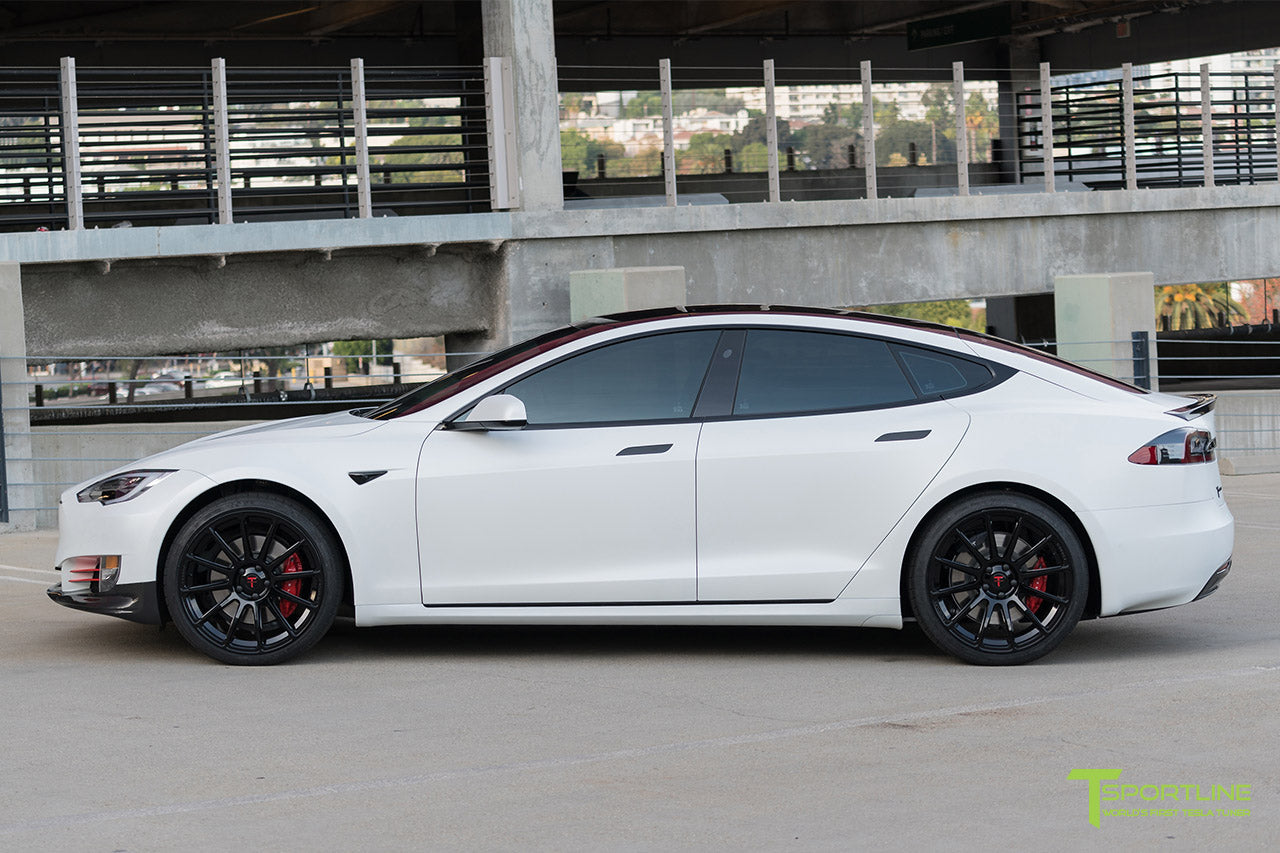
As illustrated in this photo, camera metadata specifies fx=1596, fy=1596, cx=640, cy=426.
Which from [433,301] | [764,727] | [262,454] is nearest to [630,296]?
[433,301]

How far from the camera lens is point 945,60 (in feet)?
96.5

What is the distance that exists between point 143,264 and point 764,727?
9212mm

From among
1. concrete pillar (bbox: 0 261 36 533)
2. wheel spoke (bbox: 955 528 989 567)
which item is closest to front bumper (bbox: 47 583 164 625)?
wheel spoke (bbox: 955 528 989 567)

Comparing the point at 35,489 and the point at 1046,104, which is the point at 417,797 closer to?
the point at 35,489

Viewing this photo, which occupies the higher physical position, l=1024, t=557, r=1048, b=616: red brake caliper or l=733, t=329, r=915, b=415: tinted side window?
l=733, t=329, r=915, b=415: tinted side window

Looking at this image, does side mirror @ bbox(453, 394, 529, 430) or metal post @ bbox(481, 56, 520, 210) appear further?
metal post @ bbox(481, 56, 520, 210)

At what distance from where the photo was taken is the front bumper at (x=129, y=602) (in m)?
6.36

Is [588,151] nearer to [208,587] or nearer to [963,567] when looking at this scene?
[208,587]

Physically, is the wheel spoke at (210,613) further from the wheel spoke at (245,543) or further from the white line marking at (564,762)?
the white line marking at (564,762)

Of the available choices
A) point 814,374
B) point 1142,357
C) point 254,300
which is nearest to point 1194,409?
point 814,374

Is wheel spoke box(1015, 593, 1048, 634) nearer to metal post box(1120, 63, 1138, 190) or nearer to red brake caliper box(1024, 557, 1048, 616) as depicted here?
red brake caliper box(1024, 557, 1048, 616)

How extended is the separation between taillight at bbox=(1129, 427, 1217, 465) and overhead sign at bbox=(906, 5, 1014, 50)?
15.6 m

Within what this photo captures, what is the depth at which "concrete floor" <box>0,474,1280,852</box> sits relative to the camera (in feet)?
14.1

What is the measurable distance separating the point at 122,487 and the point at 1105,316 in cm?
1083
